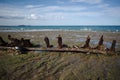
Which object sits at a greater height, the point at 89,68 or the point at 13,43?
the point at 13,43

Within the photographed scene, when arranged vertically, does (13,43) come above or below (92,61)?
above

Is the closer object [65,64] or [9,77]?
[9,77]

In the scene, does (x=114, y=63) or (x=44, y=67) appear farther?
(x=114, y=63)

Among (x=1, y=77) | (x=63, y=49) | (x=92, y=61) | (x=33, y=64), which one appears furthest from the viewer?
(x=63, y=49)

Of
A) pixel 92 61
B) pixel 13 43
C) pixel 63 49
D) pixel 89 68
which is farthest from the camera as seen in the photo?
pixel 13 43

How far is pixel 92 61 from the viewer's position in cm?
1183

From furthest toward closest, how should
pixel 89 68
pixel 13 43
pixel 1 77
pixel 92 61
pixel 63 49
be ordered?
pixel 13 43 < pixel 63 49 < pixel 92 61 < pixel 89 68 < pixel 1 77

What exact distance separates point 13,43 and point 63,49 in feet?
18.7

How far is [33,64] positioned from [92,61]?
15.5 feet

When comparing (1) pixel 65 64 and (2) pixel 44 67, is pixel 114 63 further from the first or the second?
(2) pixel 44 67

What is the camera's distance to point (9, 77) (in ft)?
27.1

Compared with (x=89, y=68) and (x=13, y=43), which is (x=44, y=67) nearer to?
(x=89, y=68)

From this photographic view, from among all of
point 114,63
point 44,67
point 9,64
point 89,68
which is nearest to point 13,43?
point 9,64

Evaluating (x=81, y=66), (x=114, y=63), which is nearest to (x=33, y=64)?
(x=81, y=66)
